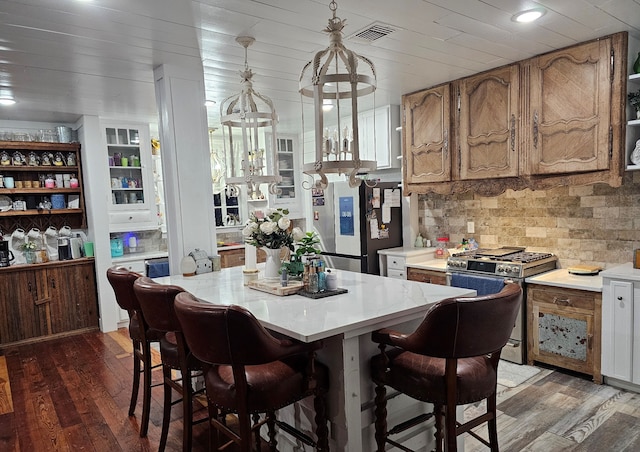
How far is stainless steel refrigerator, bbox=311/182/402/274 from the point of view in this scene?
459cm

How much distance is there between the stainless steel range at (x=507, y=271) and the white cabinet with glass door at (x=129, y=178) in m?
3.72

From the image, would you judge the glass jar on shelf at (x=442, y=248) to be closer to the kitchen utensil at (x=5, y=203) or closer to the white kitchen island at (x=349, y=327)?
the white kitchen island at (x=349, y=327)

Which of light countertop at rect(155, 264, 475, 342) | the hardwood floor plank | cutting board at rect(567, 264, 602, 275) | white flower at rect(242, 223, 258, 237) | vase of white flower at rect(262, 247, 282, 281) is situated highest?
white flower at rect(242, 223, 258, 237)

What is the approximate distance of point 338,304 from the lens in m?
2.21

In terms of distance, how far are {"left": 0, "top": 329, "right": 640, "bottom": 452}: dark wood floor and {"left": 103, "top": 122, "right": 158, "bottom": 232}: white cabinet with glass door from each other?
6.35ft

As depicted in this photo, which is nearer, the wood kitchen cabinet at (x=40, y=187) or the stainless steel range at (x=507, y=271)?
the stainless steel range at (x=507, y=271)

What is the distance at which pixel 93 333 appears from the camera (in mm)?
4965

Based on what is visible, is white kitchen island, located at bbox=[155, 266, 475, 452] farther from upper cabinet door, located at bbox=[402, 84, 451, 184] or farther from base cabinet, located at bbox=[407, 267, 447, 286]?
upper cabinet door, located at bbox=[402, 84, 451, 184]

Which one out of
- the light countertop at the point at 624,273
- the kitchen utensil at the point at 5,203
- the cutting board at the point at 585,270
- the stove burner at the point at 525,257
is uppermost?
the kitchen utensil at the point at 5,203

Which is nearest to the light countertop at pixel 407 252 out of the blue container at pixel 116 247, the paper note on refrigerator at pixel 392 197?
the paper note on refrigerator at pixel 392 197

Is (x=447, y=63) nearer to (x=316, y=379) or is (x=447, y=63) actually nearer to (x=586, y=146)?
(x=586, y=146)

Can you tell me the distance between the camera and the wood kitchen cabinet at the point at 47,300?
458 centimetres

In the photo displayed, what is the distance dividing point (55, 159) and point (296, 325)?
14.7 feet

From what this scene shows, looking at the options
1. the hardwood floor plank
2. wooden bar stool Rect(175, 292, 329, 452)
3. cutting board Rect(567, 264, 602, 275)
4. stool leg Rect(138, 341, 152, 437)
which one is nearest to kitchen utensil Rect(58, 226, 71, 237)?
the hardwood floor plank
